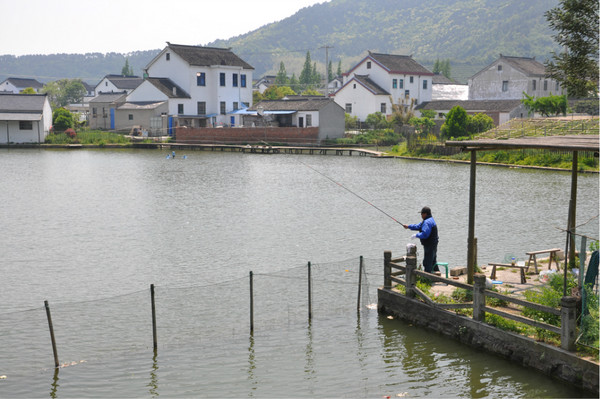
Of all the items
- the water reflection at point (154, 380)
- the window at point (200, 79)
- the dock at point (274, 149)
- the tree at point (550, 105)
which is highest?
the window at point (200, 79)

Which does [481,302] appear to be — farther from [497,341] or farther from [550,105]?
[550,105]

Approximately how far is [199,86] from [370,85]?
21.7 metres

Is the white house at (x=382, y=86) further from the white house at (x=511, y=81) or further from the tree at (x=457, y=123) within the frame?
the tree at (x=457, y=123)

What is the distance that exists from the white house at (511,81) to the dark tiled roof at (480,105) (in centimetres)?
906

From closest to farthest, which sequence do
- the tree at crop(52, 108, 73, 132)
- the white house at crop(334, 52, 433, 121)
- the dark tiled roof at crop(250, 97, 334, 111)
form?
the dark tiled roof at crop(250, 97, 334, 111)
the tree at crop(52, 108, 73, 132)
the white house at crop(334, 52, 433, 121)

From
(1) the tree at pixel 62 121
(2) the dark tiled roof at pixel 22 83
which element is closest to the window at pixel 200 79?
(1) the tree at pixel 62 121

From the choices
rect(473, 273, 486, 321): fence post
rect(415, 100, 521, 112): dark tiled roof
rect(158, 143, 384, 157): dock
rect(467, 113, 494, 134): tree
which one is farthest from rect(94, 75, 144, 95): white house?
rect(473, 273, 486, 321): fence post

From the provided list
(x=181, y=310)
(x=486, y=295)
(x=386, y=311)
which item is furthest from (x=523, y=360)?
(x=181, y=310)

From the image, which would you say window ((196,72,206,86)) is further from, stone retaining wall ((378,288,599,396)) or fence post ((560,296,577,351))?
fence post ((560,296,577,351))

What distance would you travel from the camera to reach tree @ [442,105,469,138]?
5947 centimetres

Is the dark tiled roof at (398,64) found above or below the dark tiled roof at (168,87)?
above

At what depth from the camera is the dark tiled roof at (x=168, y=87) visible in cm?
7881

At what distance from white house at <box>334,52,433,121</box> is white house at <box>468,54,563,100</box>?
7.15m

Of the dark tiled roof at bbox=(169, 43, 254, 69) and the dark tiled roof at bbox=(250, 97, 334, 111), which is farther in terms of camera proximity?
the dark tiled roof at bbox=(169, 43, 254, 69)
